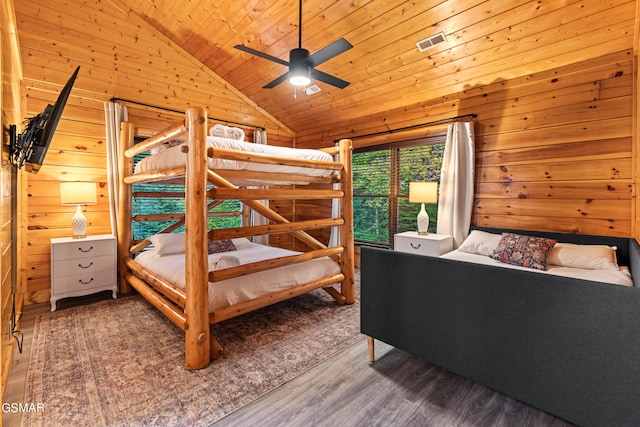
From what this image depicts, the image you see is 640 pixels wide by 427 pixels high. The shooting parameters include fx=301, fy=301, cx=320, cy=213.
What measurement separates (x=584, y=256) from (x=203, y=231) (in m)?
3.23

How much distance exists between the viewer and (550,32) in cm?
279

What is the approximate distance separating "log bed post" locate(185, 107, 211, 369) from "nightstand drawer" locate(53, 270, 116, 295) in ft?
6.46

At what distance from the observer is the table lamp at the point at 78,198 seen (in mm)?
3150

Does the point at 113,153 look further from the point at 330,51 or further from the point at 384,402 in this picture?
the point at 384,402

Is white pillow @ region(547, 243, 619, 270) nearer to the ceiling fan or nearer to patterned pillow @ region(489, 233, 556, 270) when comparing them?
patterned pillow @ region(489, 233, 556, 270)

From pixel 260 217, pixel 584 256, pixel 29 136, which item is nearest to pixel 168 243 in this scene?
pixel 29 136

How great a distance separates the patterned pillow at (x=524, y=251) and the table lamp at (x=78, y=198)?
4.32 meters

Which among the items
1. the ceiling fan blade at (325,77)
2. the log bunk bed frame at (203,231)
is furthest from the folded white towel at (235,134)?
the ceiling fan blade at (325,77)

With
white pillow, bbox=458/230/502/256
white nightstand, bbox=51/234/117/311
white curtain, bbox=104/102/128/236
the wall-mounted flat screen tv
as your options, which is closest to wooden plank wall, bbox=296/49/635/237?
white pillow, bbox=458/230/502/256

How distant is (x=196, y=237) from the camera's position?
2.08 metres

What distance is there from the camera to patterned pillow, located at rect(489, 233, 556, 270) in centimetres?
272

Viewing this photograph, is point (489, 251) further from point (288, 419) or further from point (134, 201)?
point (134, 201)

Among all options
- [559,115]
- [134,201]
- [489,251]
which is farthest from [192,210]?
[559,115]

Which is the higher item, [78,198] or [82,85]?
[82,85]
